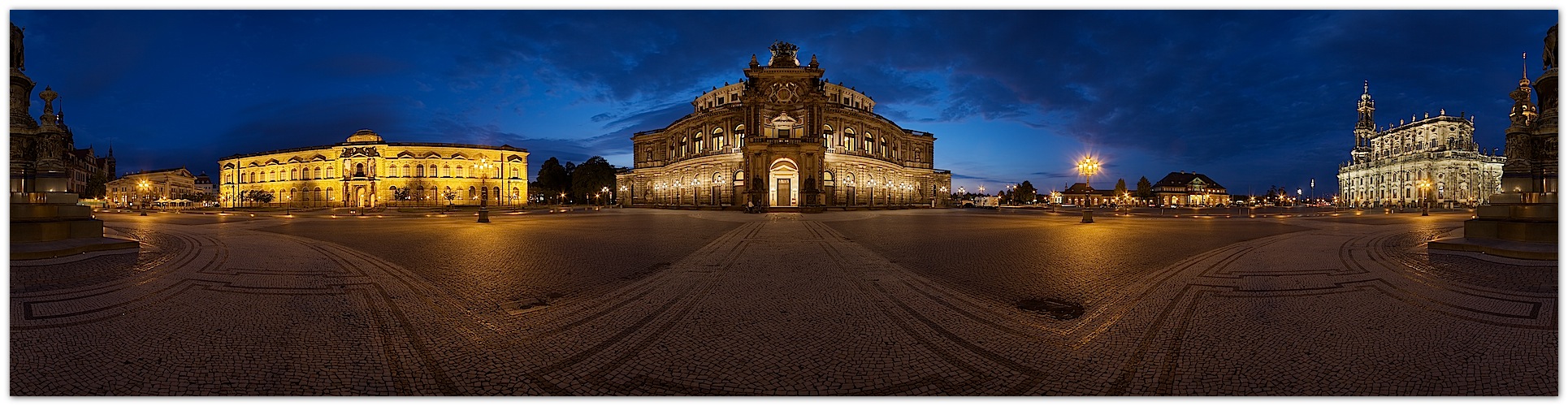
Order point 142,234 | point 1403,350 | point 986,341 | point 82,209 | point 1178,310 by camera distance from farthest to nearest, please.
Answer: point 142,234 < point 82,209 < point 1178,310 < point 986,341 < point 1403,350

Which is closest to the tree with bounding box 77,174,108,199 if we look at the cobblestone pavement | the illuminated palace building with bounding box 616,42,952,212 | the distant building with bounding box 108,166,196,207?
the distant building with bounding box 108,166,196,207

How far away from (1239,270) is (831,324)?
7944 millimetres

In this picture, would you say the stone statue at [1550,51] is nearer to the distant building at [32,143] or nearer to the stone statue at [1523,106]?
the stone statue at [1523,106]

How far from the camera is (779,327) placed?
493 cm

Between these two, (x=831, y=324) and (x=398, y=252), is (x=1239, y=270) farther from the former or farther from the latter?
(x=398, y=252)

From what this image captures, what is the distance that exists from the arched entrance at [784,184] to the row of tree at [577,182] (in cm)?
4735

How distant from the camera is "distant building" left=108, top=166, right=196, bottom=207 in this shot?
3314 inches

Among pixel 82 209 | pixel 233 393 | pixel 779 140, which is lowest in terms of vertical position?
pixel 233 393

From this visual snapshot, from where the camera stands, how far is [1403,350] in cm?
416

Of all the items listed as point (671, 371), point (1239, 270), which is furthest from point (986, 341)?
point (1239, 270)

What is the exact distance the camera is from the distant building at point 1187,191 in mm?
139500

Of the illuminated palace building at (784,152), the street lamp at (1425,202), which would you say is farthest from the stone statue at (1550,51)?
the street lamp at (1425,202)

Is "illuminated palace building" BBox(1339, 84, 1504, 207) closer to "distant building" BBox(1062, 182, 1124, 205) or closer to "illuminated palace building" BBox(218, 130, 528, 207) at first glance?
"distant building" BBox(1062, 182, 1124, 205)

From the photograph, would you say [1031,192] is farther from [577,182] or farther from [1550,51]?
[1550,51]
